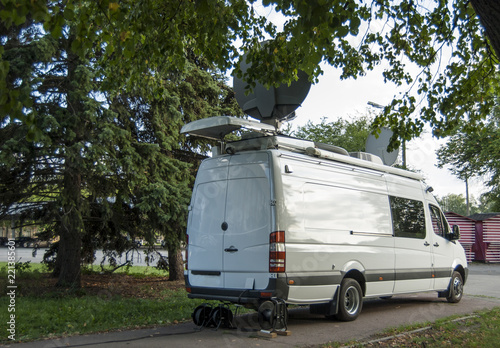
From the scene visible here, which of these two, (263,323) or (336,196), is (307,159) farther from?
(263,323)

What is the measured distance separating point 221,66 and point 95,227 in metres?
6.83

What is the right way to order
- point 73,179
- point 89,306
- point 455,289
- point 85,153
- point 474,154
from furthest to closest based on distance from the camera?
point 474,154 → point 455,289 → point 73,179 → point 85,153 → point 89,306

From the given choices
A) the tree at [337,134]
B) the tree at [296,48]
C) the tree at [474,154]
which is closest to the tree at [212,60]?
the tree at [296,48]

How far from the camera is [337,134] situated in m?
29.4

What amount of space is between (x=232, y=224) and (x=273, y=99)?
308 centimetres

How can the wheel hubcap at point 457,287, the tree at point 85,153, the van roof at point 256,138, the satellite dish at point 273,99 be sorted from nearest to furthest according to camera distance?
the van roof at point 256,138 → the satellite dish at point 273,99 → the tree at point 85,153 → the wheel hubcap at point 457,287

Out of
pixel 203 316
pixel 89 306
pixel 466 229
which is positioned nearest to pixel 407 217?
pixel 203 316

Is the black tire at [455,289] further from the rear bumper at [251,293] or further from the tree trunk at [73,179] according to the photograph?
the tree trunk at [73,179]

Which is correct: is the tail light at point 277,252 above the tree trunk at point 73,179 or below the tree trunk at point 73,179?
below

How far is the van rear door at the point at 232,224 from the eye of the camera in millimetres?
7199

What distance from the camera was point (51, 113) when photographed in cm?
1044

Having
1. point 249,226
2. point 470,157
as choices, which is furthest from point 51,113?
point 470,157

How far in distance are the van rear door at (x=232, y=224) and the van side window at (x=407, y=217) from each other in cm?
350

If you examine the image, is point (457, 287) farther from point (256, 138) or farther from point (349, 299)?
point (256, 138)
